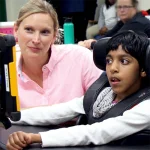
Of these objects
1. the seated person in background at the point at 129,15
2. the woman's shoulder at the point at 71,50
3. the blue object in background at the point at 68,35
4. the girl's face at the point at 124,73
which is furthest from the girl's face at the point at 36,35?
the seated person in background at the point at 129,15

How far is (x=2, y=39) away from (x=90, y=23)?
5.03 meters

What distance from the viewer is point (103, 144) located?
49.5 inches

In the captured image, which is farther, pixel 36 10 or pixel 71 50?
pixel 71 50

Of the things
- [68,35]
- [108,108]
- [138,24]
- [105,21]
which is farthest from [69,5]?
[108,108]

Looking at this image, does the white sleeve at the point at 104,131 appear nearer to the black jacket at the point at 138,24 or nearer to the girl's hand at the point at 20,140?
the girl's hand at the point at 20,140

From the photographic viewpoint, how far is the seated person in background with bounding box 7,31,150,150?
4.06ft

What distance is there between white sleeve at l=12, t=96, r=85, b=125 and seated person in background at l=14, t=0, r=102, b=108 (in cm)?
26

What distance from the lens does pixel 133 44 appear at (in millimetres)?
1373

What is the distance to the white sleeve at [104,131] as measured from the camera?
124cm

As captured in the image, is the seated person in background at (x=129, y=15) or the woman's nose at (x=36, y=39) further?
the seated person in background at (x=129, y=15)

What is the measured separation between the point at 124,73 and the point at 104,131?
23 cm

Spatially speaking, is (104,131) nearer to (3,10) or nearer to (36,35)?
(36,35)

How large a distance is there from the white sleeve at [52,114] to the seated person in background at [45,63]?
0.85 feet

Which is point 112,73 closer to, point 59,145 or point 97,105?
point 97,105
